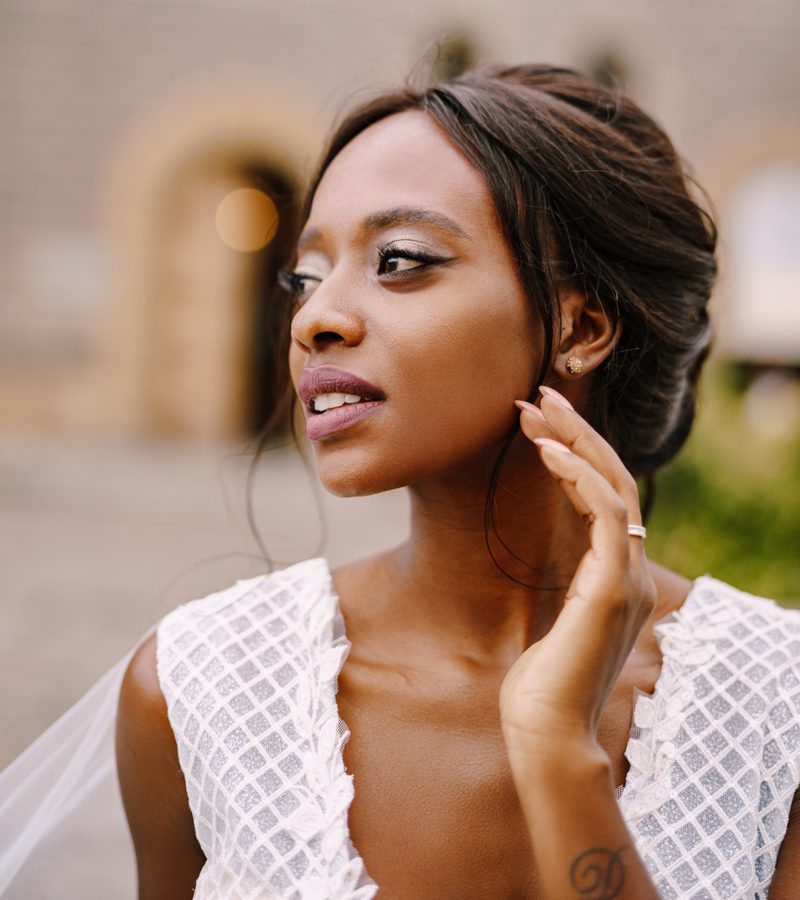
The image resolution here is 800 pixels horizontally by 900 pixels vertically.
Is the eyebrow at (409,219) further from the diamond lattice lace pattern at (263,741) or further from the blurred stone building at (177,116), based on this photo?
the blurred stone building at (177,116)

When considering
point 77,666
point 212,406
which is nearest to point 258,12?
point 212,406

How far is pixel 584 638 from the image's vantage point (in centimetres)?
156

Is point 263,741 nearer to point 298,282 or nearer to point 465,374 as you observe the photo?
point 465,374

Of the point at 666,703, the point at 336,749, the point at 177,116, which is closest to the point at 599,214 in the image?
the point at 666,703

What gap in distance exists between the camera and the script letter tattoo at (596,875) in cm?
150

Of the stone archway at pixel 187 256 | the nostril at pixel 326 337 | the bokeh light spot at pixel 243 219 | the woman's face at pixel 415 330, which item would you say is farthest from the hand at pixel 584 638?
the bokeh light spot at pixel 243 219

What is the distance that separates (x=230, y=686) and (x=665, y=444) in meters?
1.19

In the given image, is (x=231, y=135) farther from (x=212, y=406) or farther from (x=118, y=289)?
(x=212, y=406)

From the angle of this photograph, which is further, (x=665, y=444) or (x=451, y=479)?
(x=665, y=444)

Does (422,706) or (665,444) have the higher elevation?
(665,444)

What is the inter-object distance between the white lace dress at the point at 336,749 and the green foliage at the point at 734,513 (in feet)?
9.18

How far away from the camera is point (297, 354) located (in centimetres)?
197

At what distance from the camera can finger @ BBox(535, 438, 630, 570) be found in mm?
1602

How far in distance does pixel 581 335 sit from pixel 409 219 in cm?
45
